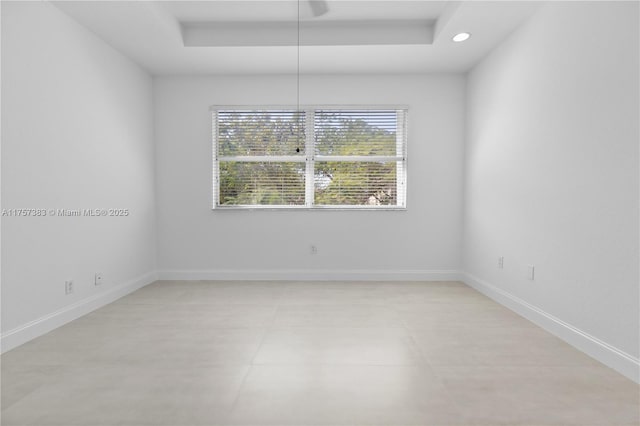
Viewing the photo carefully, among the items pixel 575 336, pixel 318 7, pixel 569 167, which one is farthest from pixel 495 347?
pixel 318 7

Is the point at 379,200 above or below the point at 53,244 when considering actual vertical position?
above

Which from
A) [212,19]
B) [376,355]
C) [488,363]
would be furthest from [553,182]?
[212,19]

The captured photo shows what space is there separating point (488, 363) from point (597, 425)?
2.12ft

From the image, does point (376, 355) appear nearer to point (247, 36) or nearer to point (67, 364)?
point (67, 364)

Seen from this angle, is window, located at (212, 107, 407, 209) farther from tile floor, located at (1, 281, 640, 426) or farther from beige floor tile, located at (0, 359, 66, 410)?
beige floor tile, located at (0, 359, 66, 410)

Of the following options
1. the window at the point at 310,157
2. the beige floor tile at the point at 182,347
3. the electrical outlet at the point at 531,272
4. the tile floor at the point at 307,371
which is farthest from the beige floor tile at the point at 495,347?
the window at the point at 310,157

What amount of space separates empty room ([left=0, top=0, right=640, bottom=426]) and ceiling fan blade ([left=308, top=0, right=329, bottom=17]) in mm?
29

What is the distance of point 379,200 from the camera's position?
457 centimetres

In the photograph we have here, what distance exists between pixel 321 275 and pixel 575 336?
107 inches

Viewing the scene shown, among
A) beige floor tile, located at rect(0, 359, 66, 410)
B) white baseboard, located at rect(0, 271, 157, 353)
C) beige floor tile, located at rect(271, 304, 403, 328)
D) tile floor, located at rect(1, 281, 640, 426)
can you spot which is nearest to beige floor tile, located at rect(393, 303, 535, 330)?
tile floor, located at rect(1, 281, 640, 426)

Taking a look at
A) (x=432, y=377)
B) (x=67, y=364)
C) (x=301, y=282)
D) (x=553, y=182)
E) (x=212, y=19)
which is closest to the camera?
(x=432, y=377)

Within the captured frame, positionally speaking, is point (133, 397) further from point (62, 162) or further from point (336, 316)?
point (62, 162)

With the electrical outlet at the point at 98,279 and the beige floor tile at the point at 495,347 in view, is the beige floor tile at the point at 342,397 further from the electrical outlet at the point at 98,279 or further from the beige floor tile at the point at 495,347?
the electrical outlet at the point at 98,279

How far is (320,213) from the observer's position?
455cm
